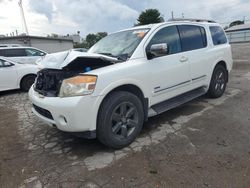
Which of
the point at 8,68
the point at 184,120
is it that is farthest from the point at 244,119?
the point at 8,68

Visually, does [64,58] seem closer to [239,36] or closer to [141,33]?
[141,33]

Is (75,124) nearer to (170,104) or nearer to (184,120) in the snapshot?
(170,104)

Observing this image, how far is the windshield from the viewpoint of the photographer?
4.07 metres

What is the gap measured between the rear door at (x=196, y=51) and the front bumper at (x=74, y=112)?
2327 millimetres

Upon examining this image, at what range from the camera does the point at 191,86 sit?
4.95 meters

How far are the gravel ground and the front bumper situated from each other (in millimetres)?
524

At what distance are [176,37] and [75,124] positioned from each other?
8.67 ft

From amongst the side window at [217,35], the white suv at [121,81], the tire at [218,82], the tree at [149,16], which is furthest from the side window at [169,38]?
the tree at [149,16]

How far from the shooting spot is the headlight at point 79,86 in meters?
3.20

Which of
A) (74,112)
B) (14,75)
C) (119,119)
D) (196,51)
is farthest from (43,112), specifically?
(14,75)

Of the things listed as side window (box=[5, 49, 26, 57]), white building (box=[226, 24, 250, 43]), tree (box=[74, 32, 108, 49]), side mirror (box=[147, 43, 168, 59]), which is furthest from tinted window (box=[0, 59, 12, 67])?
white building (box=[226, 24, 250, 43])

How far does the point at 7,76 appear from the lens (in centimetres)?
852

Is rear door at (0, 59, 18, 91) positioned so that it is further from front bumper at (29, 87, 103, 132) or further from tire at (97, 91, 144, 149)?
tire at (97, 91, 144, 149)

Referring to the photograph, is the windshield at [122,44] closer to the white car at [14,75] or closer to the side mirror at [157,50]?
the side mirror at [157,50]
